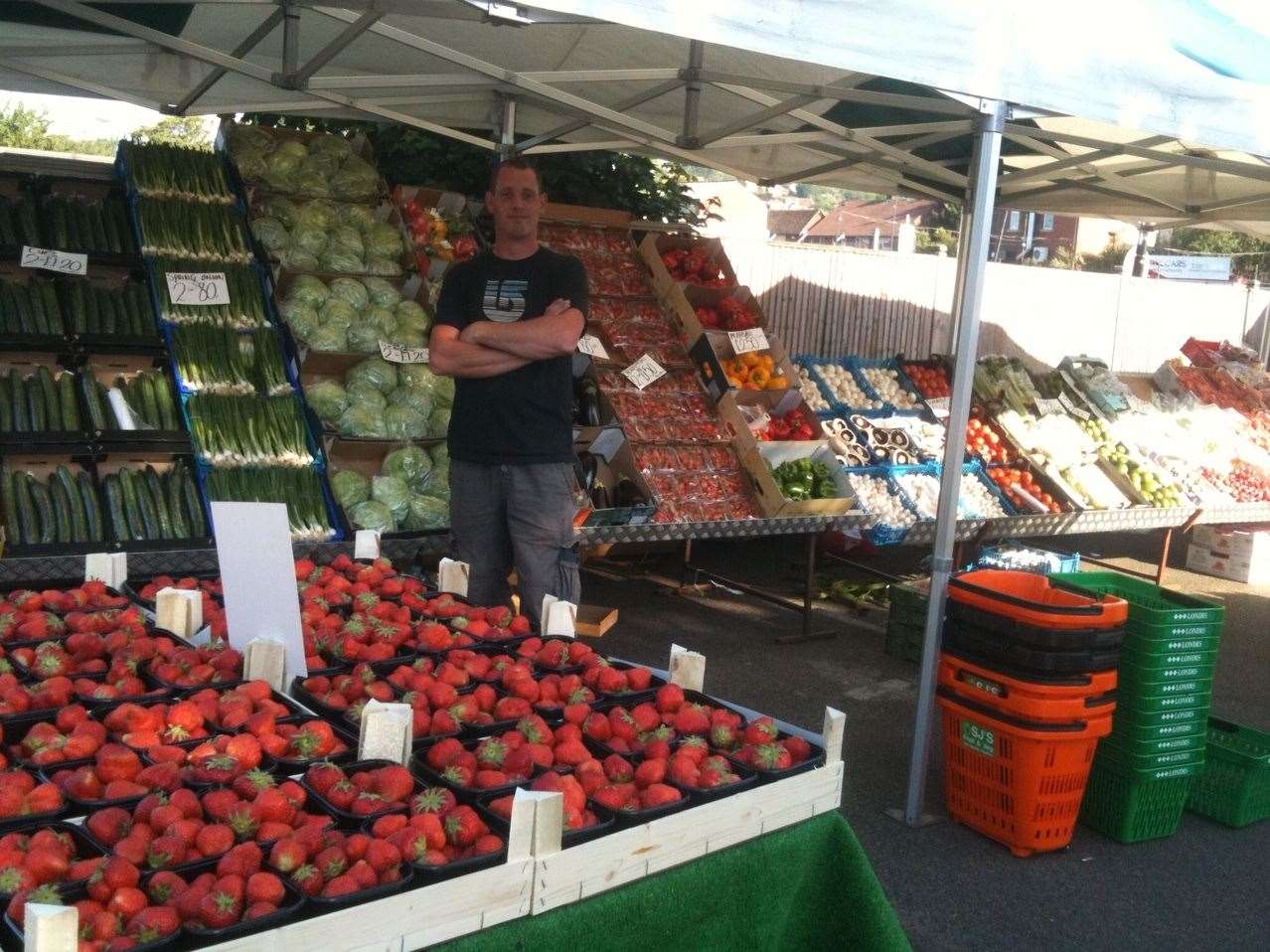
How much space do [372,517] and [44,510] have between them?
1258 millimetres

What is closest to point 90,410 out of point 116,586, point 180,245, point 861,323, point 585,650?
point 180,245

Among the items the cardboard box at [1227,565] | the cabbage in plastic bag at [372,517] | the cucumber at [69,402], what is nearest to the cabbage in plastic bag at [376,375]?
the cabbage in plastic bag at [372,517]

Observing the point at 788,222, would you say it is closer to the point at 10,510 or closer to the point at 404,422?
the point at 404,422

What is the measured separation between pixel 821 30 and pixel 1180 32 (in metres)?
1.25

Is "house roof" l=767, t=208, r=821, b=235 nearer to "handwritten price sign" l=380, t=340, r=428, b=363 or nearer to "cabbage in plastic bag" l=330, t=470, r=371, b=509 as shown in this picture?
"handwritten price sign" l=380, t=340, r=428, b=363

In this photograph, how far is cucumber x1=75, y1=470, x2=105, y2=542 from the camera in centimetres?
430

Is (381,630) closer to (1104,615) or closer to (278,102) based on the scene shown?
(1104,615)

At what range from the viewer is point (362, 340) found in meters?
5.50

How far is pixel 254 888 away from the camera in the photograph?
5.21ft

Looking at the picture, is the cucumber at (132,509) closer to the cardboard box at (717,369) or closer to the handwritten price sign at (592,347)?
the handwritten price sign at (592,347)

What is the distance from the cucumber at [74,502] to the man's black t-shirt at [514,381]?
1542mm

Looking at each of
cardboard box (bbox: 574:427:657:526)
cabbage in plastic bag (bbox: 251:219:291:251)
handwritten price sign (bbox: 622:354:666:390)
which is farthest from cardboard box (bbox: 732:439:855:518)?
cabbage in plastic bag (bbox: 251:219:291:251)

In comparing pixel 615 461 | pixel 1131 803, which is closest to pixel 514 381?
pixel 615 461

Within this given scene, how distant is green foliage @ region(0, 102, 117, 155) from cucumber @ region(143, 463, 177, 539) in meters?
20.1
